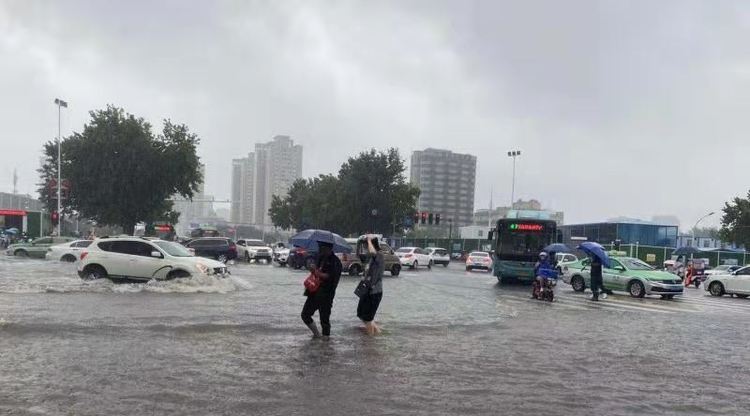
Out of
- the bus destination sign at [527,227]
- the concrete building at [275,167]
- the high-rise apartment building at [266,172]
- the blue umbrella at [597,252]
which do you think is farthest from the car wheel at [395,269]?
the concrete building at [275,167]

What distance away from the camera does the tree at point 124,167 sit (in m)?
49.6

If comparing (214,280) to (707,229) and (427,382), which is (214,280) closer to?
(427,382)

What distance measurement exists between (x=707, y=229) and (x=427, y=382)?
191557 millimetres

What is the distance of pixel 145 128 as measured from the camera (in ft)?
171

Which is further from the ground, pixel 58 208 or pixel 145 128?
pixel 145 128

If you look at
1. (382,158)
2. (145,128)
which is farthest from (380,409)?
(382,158)

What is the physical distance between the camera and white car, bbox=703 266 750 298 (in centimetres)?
2620

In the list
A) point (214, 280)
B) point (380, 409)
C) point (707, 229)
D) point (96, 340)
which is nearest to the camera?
point (380, 409)

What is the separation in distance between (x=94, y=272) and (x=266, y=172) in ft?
426

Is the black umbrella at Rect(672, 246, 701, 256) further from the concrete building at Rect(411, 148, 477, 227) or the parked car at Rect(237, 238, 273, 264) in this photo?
the concrete building at Rect(411, 148, 477, 227)

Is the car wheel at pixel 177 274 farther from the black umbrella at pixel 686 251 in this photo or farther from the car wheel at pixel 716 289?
the black umbrella at pixel 686 251

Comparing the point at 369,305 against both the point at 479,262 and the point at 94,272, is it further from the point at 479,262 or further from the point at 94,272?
the point at 479,262

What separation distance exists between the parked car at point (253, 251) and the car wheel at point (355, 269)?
46.2 ft

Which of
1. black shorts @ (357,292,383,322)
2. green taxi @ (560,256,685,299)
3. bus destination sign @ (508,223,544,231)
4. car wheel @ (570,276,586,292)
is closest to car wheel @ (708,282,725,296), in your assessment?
green taxi @ (560,256,685,299)
